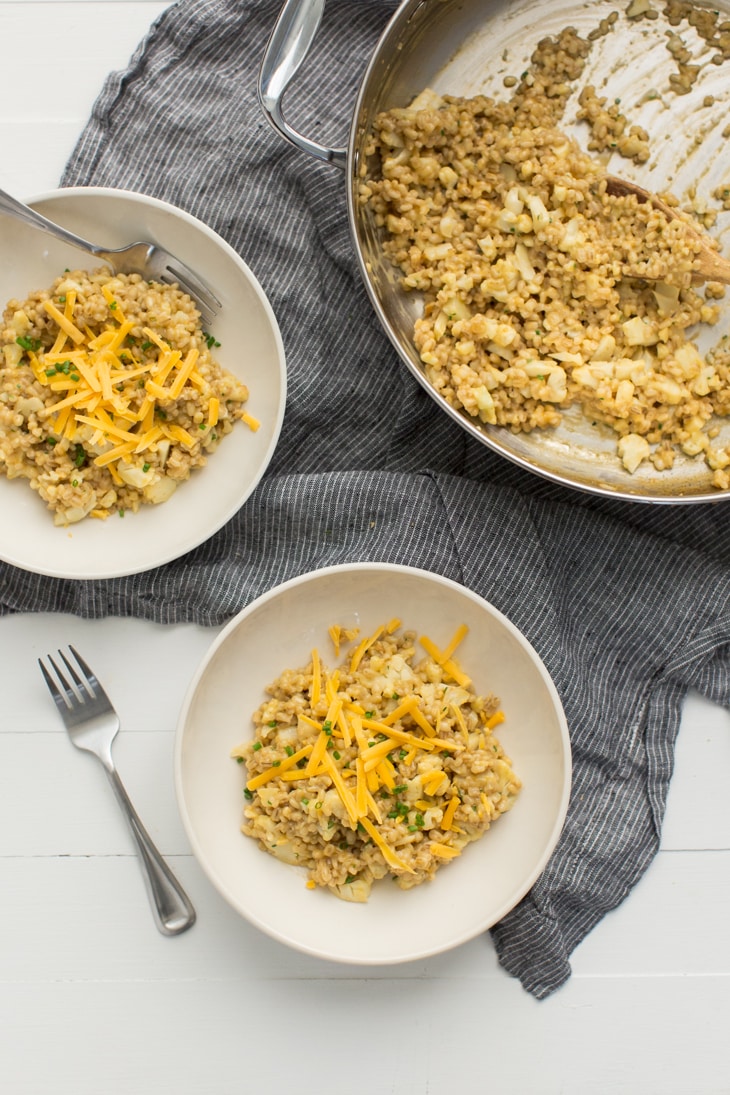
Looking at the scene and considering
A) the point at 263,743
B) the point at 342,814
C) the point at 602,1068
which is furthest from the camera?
the point at 602,1068

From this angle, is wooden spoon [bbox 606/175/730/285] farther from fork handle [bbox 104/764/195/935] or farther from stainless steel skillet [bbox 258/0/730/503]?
fork handle [bbox 104/764/195/935]

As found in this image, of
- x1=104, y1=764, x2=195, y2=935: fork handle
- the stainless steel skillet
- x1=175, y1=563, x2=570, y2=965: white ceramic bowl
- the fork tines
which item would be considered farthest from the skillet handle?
x1=104, y1=764, x2=195, y2=935: fork handle

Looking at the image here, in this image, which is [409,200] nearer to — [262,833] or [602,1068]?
[262,833]

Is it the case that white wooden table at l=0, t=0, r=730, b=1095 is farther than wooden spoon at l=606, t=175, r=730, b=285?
Yes

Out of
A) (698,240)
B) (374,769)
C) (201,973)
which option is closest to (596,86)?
(698,240)

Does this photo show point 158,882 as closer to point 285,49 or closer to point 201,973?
point 201,973

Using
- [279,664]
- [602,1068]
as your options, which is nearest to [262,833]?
[279,664]
